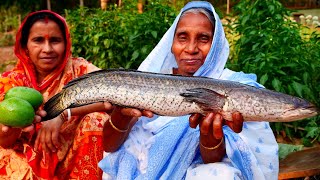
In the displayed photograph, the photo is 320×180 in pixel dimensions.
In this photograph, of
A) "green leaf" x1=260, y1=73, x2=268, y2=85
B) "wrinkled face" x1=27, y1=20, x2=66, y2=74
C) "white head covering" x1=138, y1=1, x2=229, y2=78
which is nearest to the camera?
"white head covering" x1=138, y1=1, x2=229, y2=78

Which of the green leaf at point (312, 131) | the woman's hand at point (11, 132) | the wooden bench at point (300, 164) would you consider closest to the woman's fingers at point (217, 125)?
the woman's hand at point (11, 132)

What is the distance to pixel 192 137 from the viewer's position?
2.85 m

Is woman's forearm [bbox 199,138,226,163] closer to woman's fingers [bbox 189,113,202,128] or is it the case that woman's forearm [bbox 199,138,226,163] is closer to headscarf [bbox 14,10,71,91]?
woman's fingers [bbox 189,113,202,128]

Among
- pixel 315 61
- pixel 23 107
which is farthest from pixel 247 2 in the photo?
pixel 23 107

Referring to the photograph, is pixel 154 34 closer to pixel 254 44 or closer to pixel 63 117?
pixel 254 44

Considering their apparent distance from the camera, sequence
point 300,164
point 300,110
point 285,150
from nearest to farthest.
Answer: point 300,110 → point 300,164 → point 285,150

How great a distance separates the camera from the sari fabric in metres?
3.35

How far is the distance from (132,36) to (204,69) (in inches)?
126

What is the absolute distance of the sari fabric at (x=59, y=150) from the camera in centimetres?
335

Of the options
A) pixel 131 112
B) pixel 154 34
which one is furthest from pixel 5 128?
pixel 154 34

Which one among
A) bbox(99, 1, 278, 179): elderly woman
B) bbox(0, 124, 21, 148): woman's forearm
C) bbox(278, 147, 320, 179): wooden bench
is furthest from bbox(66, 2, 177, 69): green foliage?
bbox(0, 124, 21, 148): woman's forearm

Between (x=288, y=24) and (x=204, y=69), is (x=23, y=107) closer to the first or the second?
(x=204, y=69)

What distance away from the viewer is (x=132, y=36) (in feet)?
19.9

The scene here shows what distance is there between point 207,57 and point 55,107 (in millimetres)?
1017
